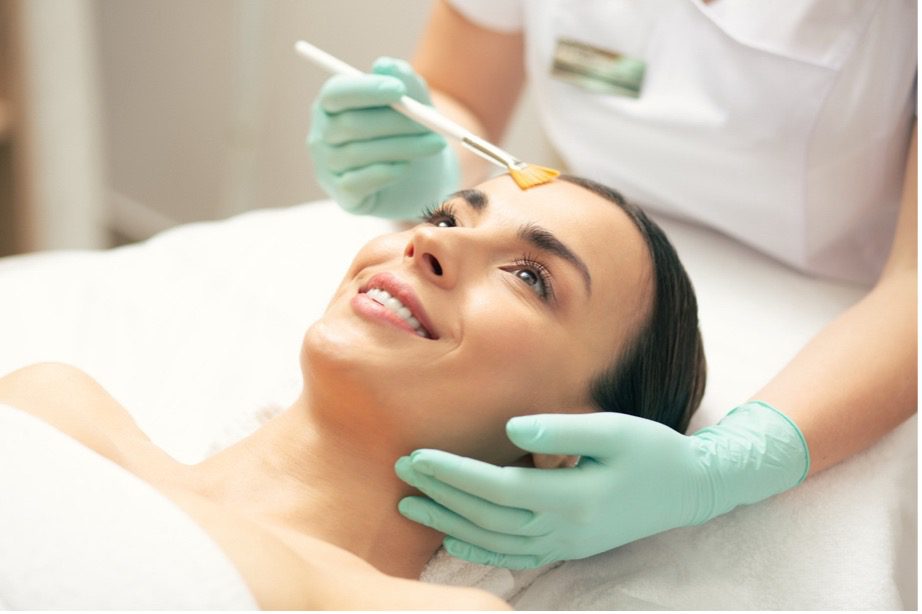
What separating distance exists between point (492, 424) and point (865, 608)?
1.59 ft

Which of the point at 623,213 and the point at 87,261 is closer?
the point at 623,213

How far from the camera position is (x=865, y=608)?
121cm

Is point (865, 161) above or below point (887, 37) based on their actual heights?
below

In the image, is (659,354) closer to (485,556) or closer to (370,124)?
(485,556)

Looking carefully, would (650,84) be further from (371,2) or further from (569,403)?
(371,2)

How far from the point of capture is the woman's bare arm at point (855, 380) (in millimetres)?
1299

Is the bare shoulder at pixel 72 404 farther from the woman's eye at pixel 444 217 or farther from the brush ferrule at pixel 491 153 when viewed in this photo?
the brush ferrule at pixel 491 153

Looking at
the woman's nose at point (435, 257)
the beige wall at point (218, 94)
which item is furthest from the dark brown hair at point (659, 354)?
the beige wall at point (218, 94)

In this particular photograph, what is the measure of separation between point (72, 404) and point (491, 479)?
0.48 metres

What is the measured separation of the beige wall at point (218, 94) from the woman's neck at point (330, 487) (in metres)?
1.41

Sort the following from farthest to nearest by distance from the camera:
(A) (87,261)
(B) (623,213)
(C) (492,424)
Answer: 1. (A) (87,261)
2. (B) (623,213)
3. (C) (492,424)

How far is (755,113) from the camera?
1.60 metres

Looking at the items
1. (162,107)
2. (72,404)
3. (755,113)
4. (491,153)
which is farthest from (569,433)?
(162,107)

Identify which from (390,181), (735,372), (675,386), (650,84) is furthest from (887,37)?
(390,181)
